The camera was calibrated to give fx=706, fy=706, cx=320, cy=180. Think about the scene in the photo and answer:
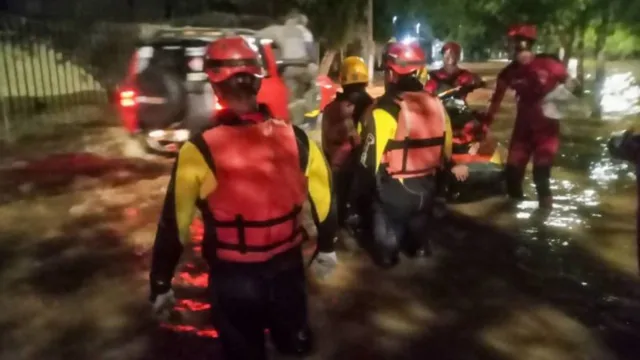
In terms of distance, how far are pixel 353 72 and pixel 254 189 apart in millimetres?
3355

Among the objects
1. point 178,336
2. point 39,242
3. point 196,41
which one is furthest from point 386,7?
point 178,336

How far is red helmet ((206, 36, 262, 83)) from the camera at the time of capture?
116 inches

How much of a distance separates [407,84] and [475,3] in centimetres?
1890

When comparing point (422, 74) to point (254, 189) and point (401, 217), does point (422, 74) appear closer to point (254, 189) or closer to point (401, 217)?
point (401, 217)

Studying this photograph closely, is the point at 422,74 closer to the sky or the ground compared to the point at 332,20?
closer to the ground

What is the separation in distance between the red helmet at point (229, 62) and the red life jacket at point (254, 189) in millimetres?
219

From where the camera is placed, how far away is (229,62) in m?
2.94

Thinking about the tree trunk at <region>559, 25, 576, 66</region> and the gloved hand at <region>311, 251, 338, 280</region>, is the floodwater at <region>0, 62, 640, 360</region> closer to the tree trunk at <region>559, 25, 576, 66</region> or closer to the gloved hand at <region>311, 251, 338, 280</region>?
the gloved hand at <region>311, 251, 338, 280</region>

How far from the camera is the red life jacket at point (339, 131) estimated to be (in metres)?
6.16

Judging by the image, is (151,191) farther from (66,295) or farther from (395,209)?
(395,209)

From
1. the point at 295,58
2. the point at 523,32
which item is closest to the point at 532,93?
the point at 523,32

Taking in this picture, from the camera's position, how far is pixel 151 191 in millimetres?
8930

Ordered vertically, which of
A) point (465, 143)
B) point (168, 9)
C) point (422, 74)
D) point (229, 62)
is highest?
point (168, 9)

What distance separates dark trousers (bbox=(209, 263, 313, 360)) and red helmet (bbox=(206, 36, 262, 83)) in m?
0.86
